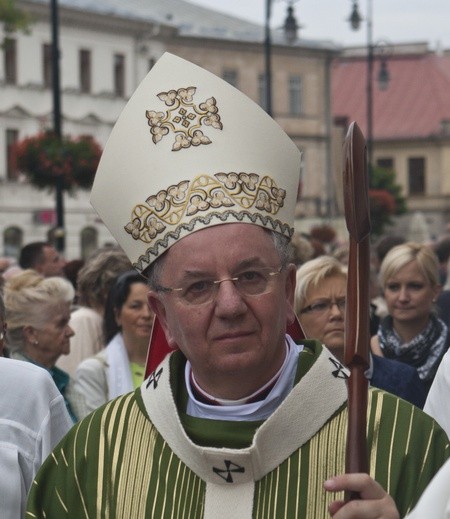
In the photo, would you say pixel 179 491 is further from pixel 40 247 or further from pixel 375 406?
pixel 40 247

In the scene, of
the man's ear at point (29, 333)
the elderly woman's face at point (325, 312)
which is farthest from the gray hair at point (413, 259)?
the man's ear at point (29, 333)

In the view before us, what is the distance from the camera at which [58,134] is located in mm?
24688

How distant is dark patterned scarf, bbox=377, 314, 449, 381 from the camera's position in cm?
760

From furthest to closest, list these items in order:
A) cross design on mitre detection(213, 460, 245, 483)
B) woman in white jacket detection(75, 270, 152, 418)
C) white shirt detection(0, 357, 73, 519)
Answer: woman in white jacket detection(75, 270, 152, 418)
white shirt detection(0, 357, 73, 519)
cross design on mitre detection(213, 460, 245, 483)

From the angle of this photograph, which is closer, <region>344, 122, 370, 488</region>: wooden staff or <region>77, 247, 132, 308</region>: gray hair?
<region>344, 122, 370, 488</region>: wooden staff

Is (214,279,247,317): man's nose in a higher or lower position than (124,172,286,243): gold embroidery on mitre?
lower

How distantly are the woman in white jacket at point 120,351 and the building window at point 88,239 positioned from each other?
45412mm

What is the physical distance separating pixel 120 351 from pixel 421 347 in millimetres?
1472

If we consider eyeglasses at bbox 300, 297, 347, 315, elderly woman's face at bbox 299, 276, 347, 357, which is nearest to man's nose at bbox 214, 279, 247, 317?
elderly woman's face at bbox 299, 276, 347, 357

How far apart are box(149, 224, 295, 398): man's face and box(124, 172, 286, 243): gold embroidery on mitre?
0.07 metres

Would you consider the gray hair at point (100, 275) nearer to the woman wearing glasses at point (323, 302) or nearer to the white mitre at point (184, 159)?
the woman wearing glasses at point (323, 302)

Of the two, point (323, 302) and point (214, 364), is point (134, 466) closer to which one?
point (214, 364)

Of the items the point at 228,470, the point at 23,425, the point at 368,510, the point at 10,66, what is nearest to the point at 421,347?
the point at 23,425

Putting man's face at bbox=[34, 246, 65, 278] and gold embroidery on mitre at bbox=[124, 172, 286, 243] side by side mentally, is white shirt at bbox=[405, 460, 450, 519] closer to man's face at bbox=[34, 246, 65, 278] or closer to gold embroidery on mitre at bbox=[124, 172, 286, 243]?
gold embroidery on mitre at bbox=[124, 172, 286, 243]
